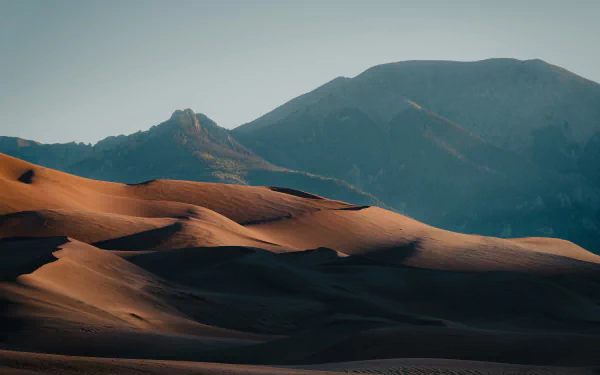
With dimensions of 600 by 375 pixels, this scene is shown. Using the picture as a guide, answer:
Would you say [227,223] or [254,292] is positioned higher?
[227,223]

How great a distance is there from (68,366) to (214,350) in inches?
259

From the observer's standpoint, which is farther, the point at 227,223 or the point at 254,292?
the point at 227,223

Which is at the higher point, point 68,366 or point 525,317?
point 68,366

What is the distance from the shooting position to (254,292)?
27.3m

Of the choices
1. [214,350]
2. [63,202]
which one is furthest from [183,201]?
[214,350]

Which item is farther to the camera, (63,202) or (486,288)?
(63,202)

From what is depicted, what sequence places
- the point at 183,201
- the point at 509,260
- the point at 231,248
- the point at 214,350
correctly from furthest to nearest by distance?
the point at 183,201 < the point at 509,260 < the point at 231,248 < the point at 214,350

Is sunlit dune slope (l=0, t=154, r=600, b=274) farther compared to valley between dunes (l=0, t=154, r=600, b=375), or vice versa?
sunlit dune slope (l=0, t=154, r=600, b=274)

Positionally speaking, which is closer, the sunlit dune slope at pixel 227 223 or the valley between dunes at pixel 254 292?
the valley between dunes at pixel 254 292

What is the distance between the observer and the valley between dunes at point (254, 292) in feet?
48.9

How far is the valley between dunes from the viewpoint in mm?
14891

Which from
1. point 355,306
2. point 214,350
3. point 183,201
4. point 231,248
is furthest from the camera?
point 183,201

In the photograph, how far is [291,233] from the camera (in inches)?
2039

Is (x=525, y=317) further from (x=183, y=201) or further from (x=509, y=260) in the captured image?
(x=183, y=201)
